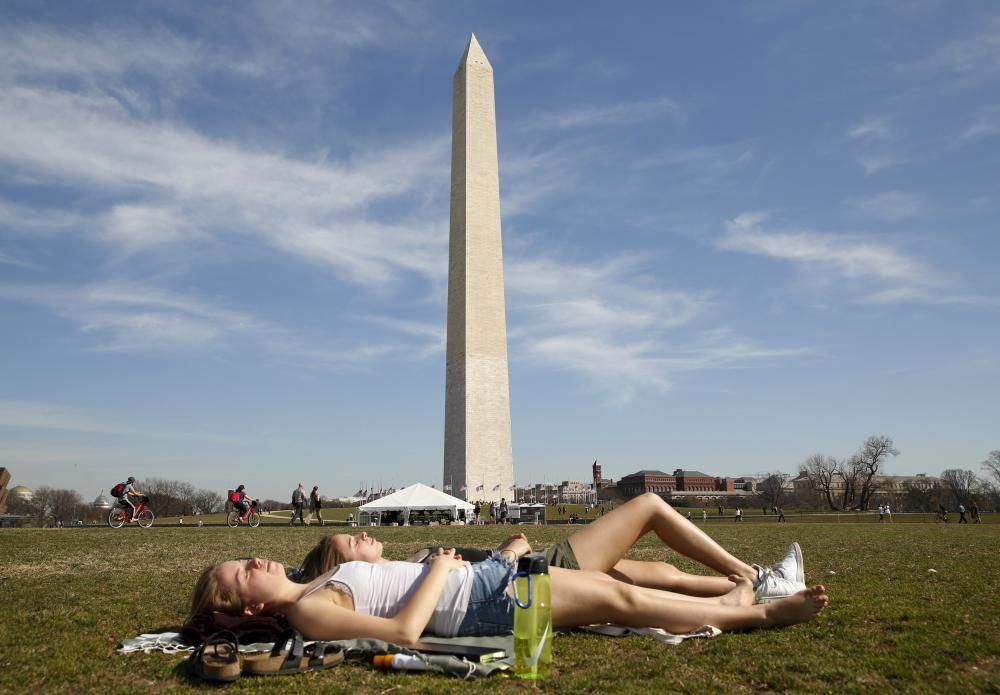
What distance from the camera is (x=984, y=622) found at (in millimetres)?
4547

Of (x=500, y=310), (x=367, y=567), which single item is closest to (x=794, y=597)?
(x=367, y=567)

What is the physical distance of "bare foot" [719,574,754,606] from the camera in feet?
14.6

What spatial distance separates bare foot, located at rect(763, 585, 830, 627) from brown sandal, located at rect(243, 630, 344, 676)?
244cm

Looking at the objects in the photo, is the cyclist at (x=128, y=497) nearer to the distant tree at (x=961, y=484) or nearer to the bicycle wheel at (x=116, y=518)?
the bicycle wheel at (x=116, y=518)

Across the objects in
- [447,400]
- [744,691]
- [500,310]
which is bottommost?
[744,691]

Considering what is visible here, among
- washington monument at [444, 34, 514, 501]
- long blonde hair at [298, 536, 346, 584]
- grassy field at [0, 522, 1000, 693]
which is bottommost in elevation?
grassy field at [0, 522, 1000, 693]

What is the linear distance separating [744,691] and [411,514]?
100 feet

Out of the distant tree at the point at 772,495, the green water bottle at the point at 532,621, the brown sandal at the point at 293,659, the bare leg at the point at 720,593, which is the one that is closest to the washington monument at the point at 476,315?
the bare leg at the point at 720,593

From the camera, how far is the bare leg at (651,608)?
162 inches

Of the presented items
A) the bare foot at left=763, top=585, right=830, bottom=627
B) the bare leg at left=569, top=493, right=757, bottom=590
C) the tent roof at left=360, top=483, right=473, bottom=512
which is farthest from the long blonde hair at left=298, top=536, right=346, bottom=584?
the tent roof at left=360, top=483, right=473, bottom=512

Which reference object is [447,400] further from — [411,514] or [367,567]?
[367,567]

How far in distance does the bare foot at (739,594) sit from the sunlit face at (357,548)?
210 cm

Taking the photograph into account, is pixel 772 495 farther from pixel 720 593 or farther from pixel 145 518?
pixel 720 593

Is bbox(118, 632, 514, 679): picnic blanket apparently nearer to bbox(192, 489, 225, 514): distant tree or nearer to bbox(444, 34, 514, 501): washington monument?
bbox(444, 34, 514, 501): washington monument
